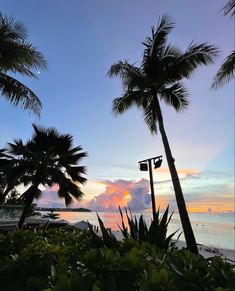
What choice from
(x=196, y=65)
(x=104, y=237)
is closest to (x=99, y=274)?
(x=104, y=237)

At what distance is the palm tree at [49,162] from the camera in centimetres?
1619

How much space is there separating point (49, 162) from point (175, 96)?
749cm

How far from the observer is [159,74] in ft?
49.9

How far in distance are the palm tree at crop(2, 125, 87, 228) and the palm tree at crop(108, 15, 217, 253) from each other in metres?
3.52

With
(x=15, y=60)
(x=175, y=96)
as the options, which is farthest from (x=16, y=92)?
(x=175, y=96)

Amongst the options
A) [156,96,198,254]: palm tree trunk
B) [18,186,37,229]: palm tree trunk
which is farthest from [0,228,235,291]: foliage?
[18,186,37,229]: palm tree trunk

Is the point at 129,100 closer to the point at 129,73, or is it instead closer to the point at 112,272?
the point at 129,73

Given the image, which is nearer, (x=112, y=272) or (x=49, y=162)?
(x=112, y=272)

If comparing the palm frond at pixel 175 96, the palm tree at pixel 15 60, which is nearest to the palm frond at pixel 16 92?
the palm tree at pixel 15 60

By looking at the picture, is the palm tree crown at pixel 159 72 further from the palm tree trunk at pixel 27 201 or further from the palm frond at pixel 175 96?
the palm tree trunk at pixel 27 201

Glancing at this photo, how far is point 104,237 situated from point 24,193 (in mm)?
14017

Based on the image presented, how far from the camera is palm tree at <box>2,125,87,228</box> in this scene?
53.1 feet

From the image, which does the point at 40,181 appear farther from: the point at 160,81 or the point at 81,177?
the point at 160,81

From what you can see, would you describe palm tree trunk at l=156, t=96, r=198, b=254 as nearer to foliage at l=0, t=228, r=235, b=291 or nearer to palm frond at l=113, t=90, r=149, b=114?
palm frond at l=113, t=90, r=149, b=114
